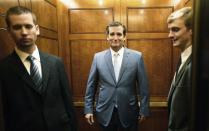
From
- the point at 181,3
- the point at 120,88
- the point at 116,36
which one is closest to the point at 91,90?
the point at 120,88

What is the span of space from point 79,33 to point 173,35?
4.94ft

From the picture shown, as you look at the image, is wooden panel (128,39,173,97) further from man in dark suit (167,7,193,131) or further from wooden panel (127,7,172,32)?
man in dark suit (167,7,193,131)

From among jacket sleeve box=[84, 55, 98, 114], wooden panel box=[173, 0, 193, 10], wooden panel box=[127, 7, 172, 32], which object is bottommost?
jacket sleeve box=[84, 55, 98, 114]

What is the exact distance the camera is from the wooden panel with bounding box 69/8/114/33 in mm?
2506

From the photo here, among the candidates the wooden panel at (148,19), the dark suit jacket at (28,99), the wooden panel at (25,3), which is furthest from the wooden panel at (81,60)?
the dark suit jacket at (28,99)

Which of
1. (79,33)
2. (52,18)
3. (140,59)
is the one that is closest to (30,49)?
(140,59)

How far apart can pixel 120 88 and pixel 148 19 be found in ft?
3.22

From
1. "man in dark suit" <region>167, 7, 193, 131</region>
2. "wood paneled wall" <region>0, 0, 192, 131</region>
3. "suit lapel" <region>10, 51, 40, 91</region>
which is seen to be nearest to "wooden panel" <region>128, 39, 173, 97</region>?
"wood paneled wall" <region>0, 0, 192, 131</region>

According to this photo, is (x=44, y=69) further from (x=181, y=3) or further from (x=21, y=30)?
(x=181, y=3)

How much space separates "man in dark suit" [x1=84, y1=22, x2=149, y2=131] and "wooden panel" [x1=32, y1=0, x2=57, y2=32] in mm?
608

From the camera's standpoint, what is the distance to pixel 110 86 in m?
1.90

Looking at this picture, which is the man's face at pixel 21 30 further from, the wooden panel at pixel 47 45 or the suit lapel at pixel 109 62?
the suit lapel at pixel 109 62

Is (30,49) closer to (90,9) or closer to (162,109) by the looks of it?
(90,9)

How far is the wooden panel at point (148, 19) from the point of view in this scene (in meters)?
2.48
